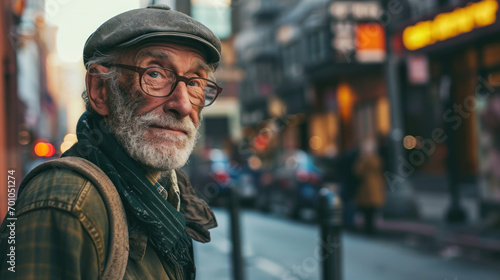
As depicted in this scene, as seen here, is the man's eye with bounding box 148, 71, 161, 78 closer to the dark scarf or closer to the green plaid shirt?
the dark scarf

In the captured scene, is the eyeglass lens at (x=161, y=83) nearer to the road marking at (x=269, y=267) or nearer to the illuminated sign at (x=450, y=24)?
the road marking at (x=269, y=267)

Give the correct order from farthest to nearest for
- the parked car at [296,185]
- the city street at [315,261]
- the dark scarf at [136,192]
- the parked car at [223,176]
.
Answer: the parked car at [223,176] → the parked car at [296,185] → the city street at [315,261] → the dark scarf at [136,192]

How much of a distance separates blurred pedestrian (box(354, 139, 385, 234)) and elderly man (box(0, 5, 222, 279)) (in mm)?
8635

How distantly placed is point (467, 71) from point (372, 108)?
774 cm

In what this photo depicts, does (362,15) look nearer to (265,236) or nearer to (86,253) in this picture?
(265,236)

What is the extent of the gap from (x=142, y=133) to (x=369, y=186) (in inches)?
350

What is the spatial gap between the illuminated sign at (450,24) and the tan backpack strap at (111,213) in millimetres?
8738

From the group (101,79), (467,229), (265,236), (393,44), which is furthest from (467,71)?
(101,79)

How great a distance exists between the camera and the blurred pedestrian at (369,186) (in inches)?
390

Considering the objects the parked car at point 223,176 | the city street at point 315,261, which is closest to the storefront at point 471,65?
the city street at point 315,261

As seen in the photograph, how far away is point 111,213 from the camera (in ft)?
3.99

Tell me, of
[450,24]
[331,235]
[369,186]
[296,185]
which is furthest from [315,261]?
[450,24]

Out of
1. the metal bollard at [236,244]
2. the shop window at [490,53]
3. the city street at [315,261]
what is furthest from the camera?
the shop window at [490,53]

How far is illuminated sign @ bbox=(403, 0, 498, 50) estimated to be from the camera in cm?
880
